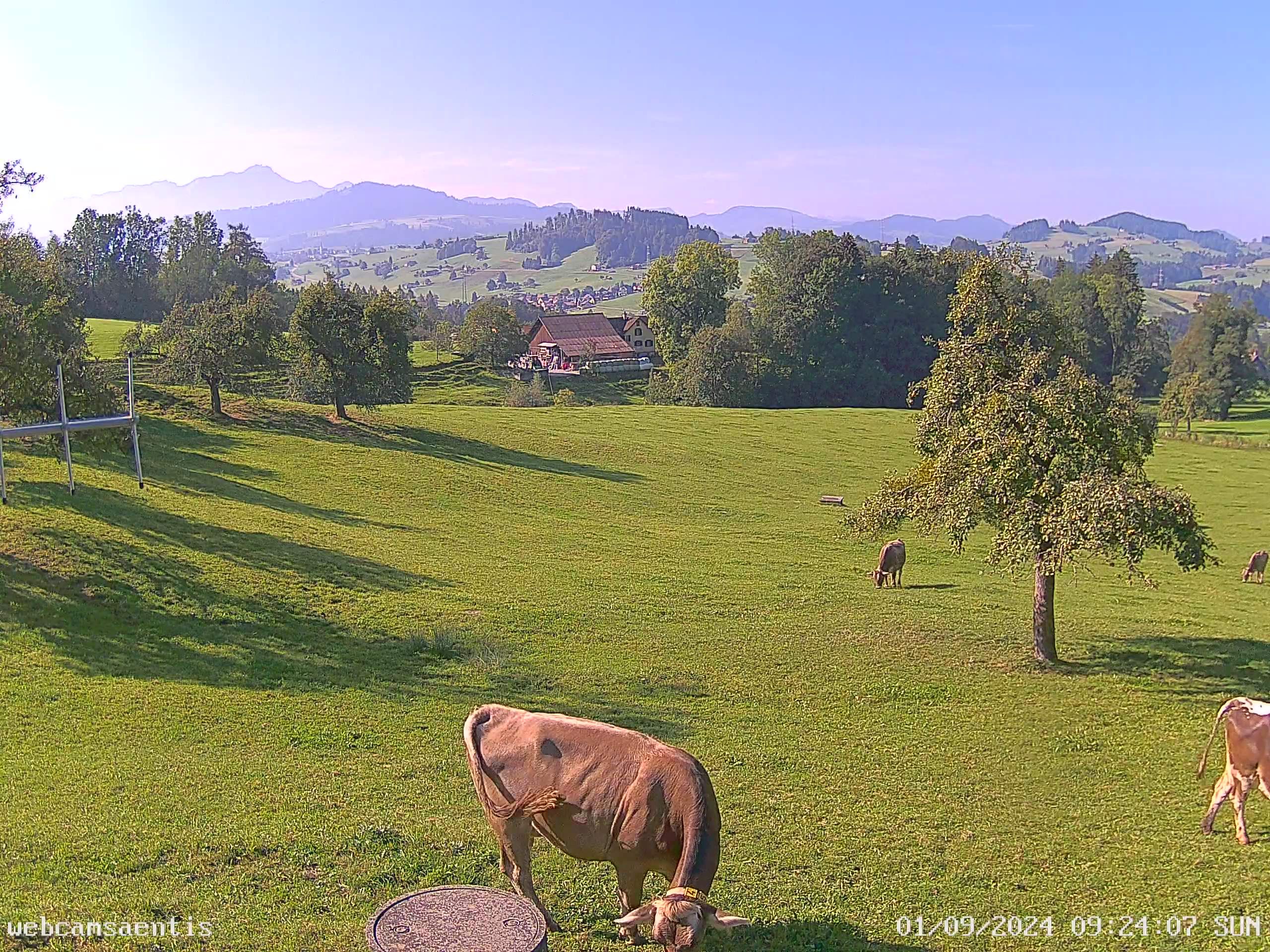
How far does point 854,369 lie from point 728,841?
79.7 m

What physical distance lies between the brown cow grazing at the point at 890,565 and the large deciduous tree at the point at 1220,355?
69475mm

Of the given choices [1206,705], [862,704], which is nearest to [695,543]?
[862,704]

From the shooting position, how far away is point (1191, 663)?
22297 millimetres

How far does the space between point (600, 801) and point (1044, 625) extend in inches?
644

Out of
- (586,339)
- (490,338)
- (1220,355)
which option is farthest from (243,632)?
(1220,355)

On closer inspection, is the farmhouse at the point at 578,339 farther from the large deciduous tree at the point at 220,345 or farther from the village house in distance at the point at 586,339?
the large deciduous tree at the point at 220,345

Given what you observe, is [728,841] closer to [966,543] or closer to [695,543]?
[695,543]

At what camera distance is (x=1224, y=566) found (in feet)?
119

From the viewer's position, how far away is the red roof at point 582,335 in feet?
370

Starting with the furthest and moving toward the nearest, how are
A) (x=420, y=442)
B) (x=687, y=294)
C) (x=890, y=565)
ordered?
1. (x=687, y=294)
2. (x=420, y=442)
3. (x=890, y=565)

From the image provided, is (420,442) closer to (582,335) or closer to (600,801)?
(600,801)

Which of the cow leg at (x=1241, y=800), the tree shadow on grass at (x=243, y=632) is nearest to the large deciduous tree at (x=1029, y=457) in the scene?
the cow leg at (x=1241, y=800)

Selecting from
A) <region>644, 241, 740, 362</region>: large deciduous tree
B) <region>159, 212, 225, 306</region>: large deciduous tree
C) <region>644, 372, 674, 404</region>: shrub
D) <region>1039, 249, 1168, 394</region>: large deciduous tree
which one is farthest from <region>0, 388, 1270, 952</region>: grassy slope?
<region>159, 212, 225, 306</region>: large deciduous tree

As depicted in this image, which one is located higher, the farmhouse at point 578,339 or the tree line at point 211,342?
the farmhouse at point 578,339
